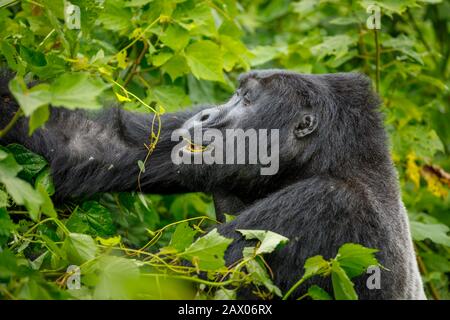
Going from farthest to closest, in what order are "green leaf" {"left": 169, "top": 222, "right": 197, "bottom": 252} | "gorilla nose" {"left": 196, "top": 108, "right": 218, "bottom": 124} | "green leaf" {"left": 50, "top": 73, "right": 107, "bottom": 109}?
"gorilla nose" {"left": 196, "top": 108, "right": 218, "bottom": 124} < "green leaf" {"left": 169, "top": 222, "right": 197, "bottom": 252} < "green leaf" {"left": 50, "top": 73, "right": 107, "bottom": 109}

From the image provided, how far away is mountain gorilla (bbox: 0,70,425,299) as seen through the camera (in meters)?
4.04

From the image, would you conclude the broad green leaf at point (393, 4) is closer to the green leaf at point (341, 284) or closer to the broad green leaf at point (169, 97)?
the broad green leaf at point (169, 97)

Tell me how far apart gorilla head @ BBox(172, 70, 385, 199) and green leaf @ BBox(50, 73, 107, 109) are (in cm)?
165

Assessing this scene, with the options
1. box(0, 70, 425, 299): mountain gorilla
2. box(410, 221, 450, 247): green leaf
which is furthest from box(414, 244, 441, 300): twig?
box(0, 70, 425, 299): mountain gorilla

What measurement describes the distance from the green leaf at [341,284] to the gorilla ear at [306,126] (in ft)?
Result: 4.22

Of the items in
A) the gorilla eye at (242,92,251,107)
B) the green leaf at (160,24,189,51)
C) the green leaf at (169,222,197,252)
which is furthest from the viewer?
the green leaf at (160,24,189,51)

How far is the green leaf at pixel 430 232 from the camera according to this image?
16.9ft

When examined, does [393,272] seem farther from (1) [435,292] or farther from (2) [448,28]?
(2) [448,28]

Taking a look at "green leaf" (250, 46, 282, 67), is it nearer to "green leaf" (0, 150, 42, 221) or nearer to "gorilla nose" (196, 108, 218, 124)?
"gorilla nose" (196, 108, 218, 124)

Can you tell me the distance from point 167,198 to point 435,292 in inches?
84.0

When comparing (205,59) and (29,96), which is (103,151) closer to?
(205,59)

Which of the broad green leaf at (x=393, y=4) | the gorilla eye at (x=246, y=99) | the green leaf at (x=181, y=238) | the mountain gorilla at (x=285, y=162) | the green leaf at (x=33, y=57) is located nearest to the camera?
the green leaf at (x=181, y=238)

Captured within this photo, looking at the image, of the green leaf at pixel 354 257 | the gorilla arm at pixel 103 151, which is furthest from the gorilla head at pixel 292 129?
the green leaf at pixel 354 257
